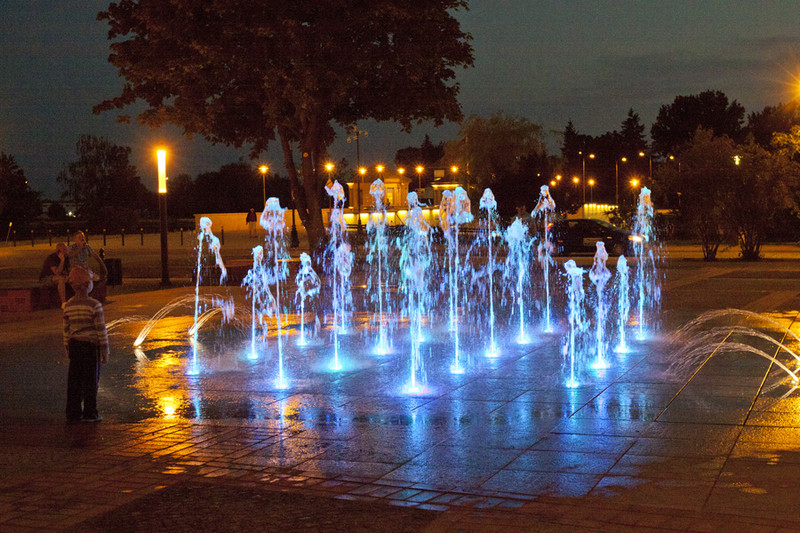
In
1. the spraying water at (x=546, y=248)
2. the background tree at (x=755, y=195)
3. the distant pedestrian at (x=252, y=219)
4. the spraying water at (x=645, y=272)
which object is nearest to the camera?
the spraying water at (x=546, y=248)

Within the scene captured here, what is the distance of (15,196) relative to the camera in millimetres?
75500

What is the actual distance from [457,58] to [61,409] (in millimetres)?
22025

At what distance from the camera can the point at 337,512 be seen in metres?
5.20

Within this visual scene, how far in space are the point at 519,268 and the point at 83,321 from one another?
21.9 meters

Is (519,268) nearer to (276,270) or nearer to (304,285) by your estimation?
(304,285)

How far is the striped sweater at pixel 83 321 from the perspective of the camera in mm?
7797

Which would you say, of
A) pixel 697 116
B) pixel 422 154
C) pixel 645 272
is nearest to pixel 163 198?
pixel 645 272

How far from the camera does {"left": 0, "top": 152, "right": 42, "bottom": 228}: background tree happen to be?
71125 millimetres

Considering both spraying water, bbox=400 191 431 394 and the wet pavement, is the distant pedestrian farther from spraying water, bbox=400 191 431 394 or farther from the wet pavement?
the wet pavement

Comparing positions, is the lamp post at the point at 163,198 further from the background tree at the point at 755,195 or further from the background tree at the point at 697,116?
the background tree at the point at 697,116

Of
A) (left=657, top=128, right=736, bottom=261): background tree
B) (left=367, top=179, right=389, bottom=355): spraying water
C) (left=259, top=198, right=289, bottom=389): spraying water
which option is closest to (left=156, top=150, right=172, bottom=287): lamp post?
(left=259, top=198, right=289, bottom=389): spraying water

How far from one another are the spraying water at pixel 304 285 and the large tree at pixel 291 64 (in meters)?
3.28

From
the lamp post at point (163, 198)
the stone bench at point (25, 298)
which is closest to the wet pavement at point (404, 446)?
the stone bench at point (25, 298)

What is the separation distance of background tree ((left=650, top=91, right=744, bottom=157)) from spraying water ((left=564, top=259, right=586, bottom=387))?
92990 millimetres
